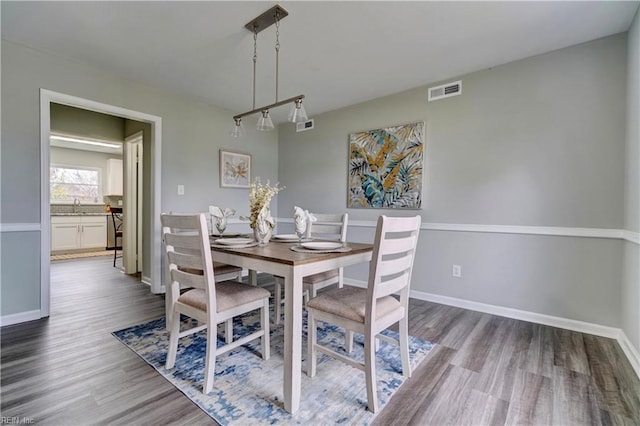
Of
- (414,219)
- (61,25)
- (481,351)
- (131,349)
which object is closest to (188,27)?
(61,25)

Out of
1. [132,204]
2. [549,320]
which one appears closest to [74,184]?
[132,204]

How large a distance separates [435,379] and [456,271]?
5.12ft

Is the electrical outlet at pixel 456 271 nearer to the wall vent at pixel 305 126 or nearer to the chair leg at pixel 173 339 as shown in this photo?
the chair leg at pixel 173 339

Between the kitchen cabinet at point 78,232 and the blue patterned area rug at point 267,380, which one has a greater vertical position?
the kitchen cabinet at point 78,232

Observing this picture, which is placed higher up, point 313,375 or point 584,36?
point 584,36

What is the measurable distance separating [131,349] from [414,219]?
2124 millimetres

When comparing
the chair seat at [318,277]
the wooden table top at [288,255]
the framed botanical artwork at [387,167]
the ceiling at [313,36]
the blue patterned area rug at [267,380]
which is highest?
the ceiling at [313,36]

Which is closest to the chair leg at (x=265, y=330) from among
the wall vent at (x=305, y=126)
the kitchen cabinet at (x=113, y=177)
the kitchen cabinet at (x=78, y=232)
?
the wall vent at (x=305, y=126)

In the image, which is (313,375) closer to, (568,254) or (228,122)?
(568,254)

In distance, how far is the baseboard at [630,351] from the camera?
1842mm

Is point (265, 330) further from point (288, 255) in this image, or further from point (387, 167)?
point (387, 167)

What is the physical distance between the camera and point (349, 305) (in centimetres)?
160

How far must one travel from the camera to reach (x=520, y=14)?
2039mm

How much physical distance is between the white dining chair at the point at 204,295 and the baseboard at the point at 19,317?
1812mm
